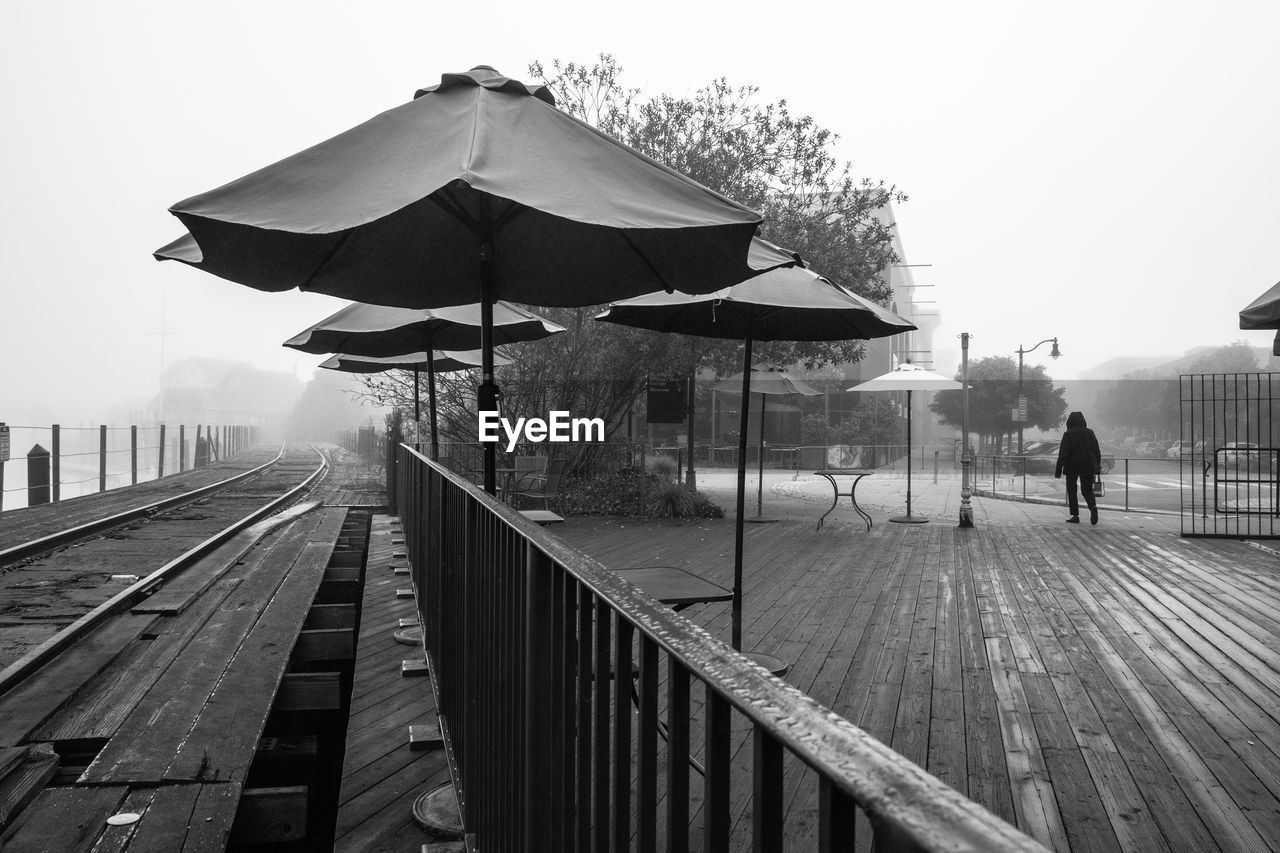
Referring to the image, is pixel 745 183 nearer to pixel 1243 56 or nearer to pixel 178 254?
pixel 1243 56

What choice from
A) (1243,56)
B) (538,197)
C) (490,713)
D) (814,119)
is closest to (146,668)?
(490,713)

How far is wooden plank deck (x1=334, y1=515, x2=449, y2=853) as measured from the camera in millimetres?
3119

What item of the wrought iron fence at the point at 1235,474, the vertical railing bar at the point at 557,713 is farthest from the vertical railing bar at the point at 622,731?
the wrought iron fence at the point at 1235,474

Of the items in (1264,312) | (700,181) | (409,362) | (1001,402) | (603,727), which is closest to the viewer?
(603,727)

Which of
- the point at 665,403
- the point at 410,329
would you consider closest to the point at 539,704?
the point at 410,329

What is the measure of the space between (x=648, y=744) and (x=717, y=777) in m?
0.32

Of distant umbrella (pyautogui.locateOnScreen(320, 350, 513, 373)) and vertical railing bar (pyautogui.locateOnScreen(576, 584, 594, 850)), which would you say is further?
distant umbrella (pyautogui.locateOnScreen(320, 350, 513, 373))

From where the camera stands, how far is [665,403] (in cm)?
1512

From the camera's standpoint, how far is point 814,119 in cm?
1752

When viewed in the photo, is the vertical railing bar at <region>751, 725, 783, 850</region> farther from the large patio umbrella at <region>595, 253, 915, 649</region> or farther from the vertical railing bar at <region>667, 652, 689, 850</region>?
the large patio umbrella at <region>595, 253, 915, 649</region>

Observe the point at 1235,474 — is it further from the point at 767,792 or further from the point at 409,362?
the point at 767,792

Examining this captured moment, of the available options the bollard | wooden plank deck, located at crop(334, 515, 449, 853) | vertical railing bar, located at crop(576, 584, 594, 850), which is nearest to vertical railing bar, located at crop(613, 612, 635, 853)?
vertical railing bar, located at crop(576, 584, 594, 850)

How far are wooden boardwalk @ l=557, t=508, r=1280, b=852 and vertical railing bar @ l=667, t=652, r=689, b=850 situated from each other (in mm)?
1993

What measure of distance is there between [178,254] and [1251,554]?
443 inches
